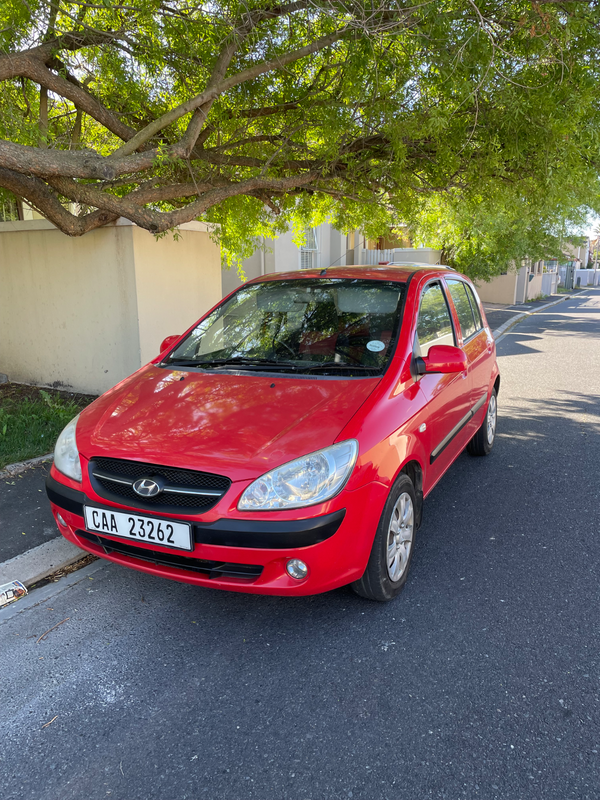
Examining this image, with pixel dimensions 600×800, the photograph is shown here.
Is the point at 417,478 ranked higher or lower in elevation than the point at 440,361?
lower

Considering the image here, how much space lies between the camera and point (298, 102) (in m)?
6.26

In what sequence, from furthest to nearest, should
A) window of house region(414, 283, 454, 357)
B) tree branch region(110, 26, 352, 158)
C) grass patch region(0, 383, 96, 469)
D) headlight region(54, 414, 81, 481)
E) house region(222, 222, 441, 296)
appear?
house region(222, 222, 441, 296) < grass patch region(0, 383, 96, 469) < tree branch region(110, 26, 352, 158) < window of house region(414, 283, 454, 357) < headlight region(54, 414, 81, 481)

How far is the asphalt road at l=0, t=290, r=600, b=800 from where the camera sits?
6.81 ft

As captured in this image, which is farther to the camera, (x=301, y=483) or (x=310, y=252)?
(x=310, y=252)

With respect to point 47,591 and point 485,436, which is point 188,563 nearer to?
point 47,591

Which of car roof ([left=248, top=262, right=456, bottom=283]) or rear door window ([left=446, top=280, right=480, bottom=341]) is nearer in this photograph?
car roof ([left=248, top=262, right=456, bottom=283])

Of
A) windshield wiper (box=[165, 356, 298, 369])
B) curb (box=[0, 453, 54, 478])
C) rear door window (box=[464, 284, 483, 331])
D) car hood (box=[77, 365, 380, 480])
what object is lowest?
curb (box=[0, 453, 54, 478])

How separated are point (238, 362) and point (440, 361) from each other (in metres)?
1.19

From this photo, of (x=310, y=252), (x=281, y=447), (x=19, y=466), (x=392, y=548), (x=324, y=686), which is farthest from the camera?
(x=310, y=252)

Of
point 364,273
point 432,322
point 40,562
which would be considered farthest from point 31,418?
point 432,322

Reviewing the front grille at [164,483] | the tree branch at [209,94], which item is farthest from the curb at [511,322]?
the front grille at [164,483]

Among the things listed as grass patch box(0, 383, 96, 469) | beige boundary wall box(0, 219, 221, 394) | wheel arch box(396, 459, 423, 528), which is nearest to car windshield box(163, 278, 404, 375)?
wheel arch box(396, 459, 423, 528)

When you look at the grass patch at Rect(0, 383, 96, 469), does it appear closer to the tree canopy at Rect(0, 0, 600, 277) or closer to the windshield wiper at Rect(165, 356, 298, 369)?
the tree canopy at Rect(0, 0, 600, 277)

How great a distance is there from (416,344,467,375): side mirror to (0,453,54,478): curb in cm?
312
